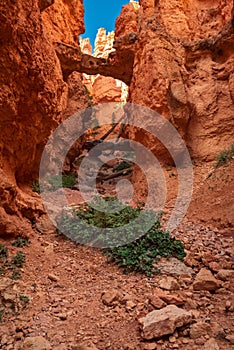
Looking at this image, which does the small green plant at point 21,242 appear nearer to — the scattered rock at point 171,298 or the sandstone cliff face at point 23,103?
the sandstone cliff face at point 23,103

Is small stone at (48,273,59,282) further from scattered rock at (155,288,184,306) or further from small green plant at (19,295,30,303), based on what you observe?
scattered rock at (155,288,184,306)

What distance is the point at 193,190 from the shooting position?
273 inches

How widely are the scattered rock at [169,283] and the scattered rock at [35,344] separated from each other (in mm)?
1720

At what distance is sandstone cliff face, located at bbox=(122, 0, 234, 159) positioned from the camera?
820cm

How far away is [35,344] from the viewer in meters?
2.63

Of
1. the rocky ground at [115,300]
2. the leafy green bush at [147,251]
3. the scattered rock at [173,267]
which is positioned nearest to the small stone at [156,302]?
the rocky ground at [115,300]

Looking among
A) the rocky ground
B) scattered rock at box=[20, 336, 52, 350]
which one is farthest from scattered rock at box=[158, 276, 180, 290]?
scattered rock at box=[20, 336, 52, 350]

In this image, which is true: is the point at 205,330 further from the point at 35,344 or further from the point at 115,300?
the point at 35,344

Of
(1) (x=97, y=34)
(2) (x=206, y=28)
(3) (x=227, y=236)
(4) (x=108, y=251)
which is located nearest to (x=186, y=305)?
(4) (x=108, y=251)

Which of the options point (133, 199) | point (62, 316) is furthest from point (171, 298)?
point (133, 199)

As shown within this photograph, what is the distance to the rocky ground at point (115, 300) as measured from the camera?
2715 mm

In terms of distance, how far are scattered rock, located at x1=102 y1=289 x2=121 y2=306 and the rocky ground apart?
0.01 meters

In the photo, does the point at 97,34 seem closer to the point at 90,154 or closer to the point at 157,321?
the point at 90,154

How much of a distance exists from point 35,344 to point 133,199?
18.7 ft
